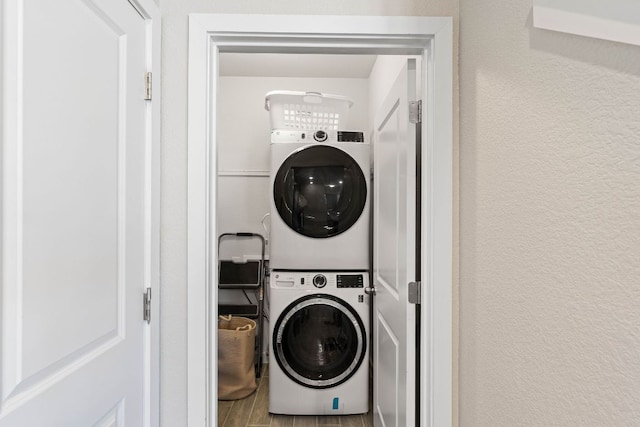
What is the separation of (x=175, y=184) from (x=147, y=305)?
0.40 m

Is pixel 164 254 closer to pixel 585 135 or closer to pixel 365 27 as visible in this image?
pixel 365 27

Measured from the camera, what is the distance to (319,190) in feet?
8.78

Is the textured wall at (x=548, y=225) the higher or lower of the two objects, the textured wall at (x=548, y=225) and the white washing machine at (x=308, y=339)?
the higher

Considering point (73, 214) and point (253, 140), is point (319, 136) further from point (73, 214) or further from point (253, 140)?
point (73, 214)

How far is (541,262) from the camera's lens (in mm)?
879

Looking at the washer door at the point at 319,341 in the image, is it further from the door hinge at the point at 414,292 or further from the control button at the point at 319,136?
the door hinge at the point at 414,292

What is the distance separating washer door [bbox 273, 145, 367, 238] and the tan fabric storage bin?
869 mm

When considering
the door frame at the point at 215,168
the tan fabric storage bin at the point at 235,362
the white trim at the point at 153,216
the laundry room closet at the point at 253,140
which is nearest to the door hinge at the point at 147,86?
the white trim at the point at 153,216

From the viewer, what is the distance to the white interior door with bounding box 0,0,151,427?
0.74 m

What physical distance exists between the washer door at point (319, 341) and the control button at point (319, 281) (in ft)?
0.22

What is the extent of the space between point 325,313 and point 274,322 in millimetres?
333

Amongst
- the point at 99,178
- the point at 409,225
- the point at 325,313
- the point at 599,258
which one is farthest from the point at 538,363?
the point at 325,313

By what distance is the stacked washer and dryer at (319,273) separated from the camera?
104 inches

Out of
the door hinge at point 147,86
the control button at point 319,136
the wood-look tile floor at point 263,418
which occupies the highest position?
the control button at point 319,136
